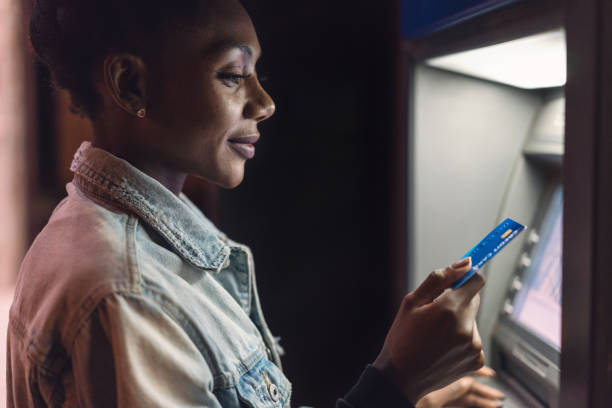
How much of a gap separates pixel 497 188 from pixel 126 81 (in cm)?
91

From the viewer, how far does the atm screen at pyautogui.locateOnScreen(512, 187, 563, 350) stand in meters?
1.17

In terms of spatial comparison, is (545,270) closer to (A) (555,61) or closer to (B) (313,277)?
(A) (555,61)

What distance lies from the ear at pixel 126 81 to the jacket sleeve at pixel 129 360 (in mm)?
296

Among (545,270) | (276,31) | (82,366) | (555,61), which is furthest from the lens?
(276,31)

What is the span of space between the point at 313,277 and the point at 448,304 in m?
1.04

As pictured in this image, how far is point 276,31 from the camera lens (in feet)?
5.42

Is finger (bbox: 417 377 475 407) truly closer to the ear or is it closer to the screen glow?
the screen glow

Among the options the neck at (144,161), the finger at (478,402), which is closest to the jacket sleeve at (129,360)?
the neck at (144,161)

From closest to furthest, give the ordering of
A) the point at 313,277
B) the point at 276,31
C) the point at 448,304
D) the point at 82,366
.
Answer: the point at 82,366, the point at 448,304, the point at 276,31, the point at 313,277

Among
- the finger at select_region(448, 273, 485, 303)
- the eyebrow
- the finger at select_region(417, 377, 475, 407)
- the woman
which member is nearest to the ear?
the woman

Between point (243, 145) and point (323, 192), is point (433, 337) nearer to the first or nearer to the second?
point (243, 145)

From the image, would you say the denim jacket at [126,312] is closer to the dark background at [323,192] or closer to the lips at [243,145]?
the lips at [243,145]

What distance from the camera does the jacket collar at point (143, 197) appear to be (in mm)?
804

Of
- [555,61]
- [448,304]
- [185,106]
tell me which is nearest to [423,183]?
[555,61]
